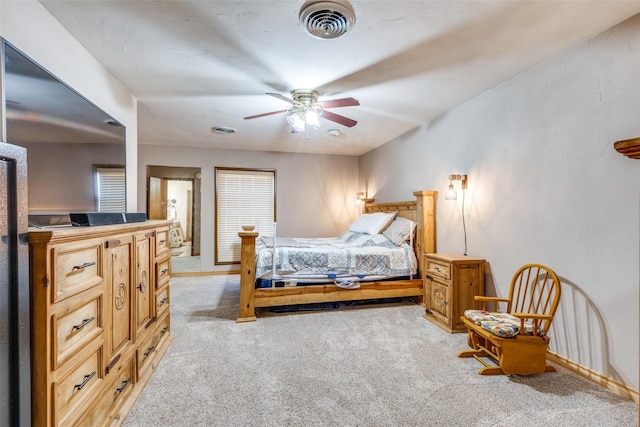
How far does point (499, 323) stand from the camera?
2135mm

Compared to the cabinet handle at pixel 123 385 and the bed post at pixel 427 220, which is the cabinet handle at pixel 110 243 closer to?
the cabinet handle at pixel 123 385

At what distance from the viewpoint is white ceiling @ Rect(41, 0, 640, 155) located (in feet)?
5.49

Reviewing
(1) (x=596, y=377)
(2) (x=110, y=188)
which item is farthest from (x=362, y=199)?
(2) (x=110, y=188)

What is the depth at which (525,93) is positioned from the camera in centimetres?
249

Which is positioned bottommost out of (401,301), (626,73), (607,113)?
(401,301)

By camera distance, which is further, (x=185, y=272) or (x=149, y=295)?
(x=185, y=272)

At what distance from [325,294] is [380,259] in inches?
31.5

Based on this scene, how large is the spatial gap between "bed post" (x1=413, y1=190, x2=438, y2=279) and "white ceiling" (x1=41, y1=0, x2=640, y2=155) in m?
1.06

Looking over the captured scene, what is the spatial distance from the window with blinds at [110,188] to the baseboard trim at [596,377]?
3596mm

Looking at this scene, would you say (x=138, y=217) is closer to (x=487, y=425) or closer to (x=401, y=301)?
(x=487, y=425)

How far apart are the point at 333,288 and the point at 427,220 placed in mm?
1444

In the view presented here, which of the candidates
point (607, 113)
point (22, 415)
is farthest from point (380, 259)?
point (22, 415)

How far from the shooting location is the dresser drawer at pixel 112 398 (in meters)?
1.40

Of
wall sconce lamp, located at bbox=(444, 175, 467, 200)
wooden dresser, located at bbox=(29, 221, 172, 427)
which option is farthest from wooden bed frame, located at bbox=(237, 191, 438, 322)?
wooden dresser, located at bbox=(29, 221, 172, 427)
